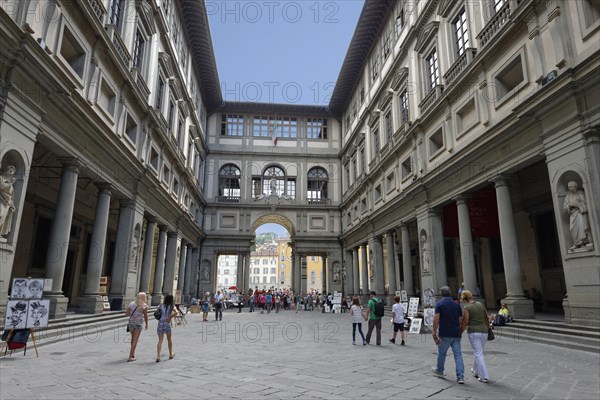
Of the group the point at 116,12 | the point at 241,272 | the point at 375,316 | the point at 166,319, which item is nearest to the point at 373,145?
the point at 241,272

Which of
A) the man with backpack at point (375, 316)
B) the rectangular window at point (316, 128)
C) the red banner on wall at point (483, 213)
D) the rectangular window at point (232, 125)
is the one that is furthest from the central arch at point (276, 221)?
the man with backpack at point (375, 316)

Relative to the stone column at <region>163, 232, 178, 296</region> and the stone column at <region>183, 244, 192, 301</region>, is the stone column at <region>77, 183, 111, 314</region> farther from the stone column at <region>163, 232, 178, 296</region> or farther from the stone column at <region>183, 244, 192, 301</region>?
the stone column at <region>183, 244, 192, 301</region>

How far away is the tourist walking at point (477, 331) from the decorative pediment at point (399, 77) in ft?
60.3

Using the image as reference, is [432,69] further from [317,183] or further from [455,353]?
[317,183]

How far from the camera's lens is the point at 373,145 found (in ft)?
93.3

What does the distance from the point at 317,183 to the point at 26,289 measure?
3172 cm

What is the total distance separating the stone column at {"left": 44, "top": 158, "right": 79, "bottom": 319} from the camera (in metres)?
11.6

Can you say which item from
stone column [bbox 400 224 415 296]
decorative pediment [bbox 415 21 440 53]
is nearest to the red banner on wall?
stone column [bbox 400 224 415 296]

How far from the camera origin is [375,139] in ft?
92.2

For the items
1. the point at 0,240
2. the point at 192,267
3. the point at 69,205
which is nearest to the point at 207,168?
the point at 192,267

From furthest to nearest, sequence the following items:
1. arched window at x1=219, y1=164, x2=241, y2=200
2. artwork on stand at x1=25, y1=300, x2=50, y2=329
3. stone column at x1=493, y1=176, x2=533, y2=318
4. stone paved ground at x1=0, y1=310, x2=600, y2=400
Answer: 1. arched window at x1=219, y1=164, x2=241, y2=200
2. stone column at x1=493, y1=176, x2=533, y2=318
3. artwork on stand at x1=25, y1=300, x2=50, y2=329
4. stone paved ground at x1=0, y1=310, x2=600, y2=400

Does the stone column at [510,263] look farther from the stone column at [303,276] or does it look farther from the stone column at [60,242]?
the stone column at [303,276]

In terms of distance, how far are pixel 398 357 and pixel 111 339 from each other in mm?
8586

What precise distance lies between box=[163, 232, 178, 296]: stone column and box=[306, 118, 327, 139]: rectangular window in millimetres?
19580
